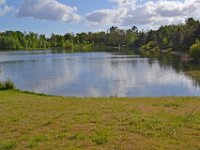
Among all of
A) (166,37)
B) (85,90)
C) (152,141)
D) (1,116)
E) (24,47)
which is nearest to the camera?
(152,141)

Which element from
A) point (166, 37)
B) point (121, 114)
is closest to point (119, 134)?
point (121, 114)

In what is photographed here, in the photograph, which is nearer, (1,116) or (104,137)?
(104,137)

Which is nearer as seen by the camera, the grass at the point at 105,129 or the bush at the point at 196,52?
the grass at the point at 105,129

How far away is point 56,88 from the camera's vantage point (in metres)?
38.8

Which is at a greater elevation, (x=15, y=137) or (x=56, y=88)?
(x=15, y=137)

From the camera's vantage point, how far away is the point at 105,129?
10336 mm

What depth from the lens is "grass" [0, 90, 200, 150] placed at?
8914 millimetres

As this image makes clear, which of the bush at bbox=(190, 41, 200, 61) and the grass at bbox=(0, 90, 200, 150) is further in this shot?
the bush at bbox=(190, 41, 200, 61)

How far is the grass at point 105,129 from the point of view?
29.2ft

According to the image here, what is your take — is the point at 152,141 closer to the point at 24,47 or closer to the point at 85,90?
the point at 85,90

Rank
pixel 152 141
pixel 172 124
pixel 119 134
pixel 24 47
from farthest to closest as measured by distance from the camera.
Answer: pixel 24 47 < pixel 172 124 < pixel 119 134 < pixel 152 141

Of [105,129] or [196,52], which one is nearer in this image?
[105,129]

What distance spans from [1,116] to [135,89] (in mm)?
24442

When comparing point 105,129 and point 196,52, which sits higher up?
point 105,129
